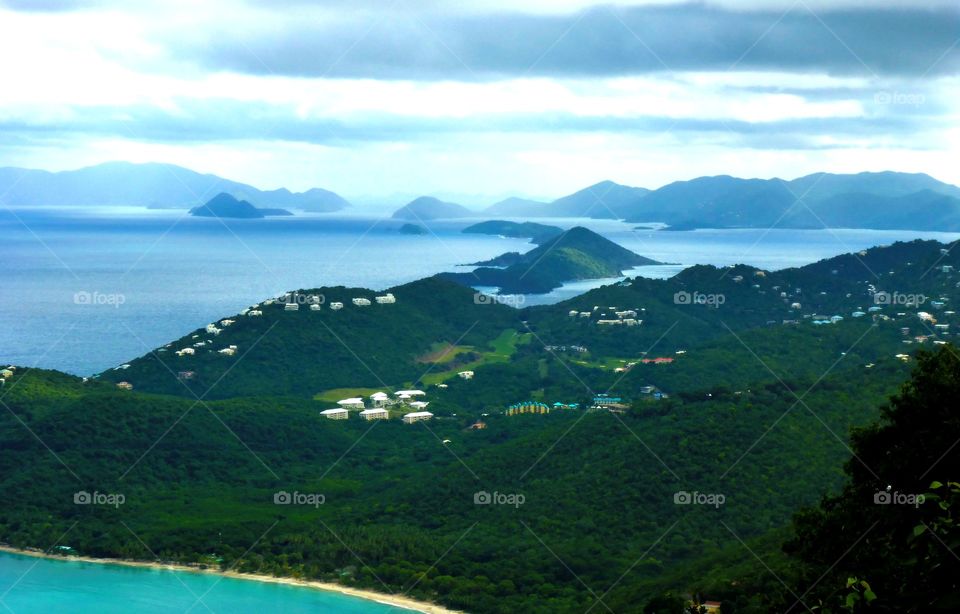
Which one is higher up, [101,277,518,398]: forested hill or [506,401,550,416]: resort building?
[101,277,518,398]: forested hill

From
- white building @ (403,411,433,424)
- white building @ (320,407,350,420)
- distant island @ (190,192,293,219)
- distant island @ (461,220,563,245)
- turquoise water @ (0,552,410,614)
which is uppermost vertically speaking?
distant island @ (190,192,293,219)

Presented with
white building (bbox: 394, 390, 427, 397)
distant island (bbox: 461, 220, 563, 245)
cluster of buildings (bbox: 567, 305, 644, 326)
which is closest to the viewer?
white building (bbox: 394, 390, 427, 397)

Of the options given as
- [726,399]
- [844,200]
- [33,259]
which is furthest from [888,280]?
[844,200]

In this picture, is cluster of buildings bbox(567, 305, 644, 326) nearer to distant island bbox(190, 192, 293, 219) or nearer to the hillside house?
the hillside house

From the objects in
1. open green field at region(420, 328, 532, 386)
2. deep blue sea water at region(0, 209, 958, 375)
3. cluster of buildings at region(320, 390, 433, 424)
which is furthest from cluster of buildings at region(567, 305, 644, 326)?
deep blue sea water at region(0, 209, 958, 375)

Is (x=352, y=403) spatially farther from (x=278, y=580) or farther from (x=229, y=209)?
(x=229, y=209)

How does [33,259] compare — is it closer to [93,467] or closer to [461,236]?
[461,236]

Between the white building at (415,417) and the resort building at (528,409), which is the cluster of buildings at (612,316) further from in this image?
the white building at (415,417)
